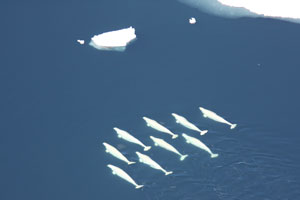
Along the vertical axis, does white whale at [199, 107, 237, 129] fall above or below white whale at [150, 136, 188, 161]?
above

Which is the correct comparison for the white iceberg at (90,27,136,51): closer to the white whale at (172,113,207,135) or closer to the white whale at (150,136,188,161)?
the white whale at (172,113,207,135)

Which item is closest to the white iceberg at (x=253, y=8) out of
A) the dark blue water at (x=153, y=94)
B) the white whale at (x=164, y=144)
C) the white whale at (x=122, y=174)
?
the dark blue water at (x=153, y=94)

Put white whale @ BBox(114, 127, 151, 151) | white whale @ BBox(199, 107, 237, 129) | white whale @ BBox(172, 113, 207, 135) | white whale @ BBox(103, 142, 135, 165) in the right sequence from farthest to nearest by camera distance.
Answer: white whale @ BBox(172, 113, 207, 135)
white whale @ BBox(199, 107, 237, 129)
white whale @ BBox(114, 127, 151, 151)
white whale @ BBox(103, 142, 135, 165)

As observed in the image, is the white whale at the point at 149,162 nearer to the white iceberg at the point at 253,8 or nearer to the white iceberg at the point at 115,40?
the white iceberg at the point at 115,40

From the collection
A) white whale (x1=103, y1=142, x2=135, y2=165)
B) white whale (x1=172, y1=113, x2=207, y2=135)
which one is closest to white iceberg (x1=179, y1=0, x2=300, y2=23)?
white whale (x1=172, y1=113, x2=207, y2=135)

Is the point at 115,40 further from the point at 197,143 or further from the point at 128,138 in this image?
the point at 197,143

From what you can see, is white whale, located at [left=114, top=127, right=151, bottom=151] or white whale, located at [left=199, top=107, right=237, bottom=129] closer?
white whale, located at [left=114, top=127, right=151, bottom=151]
